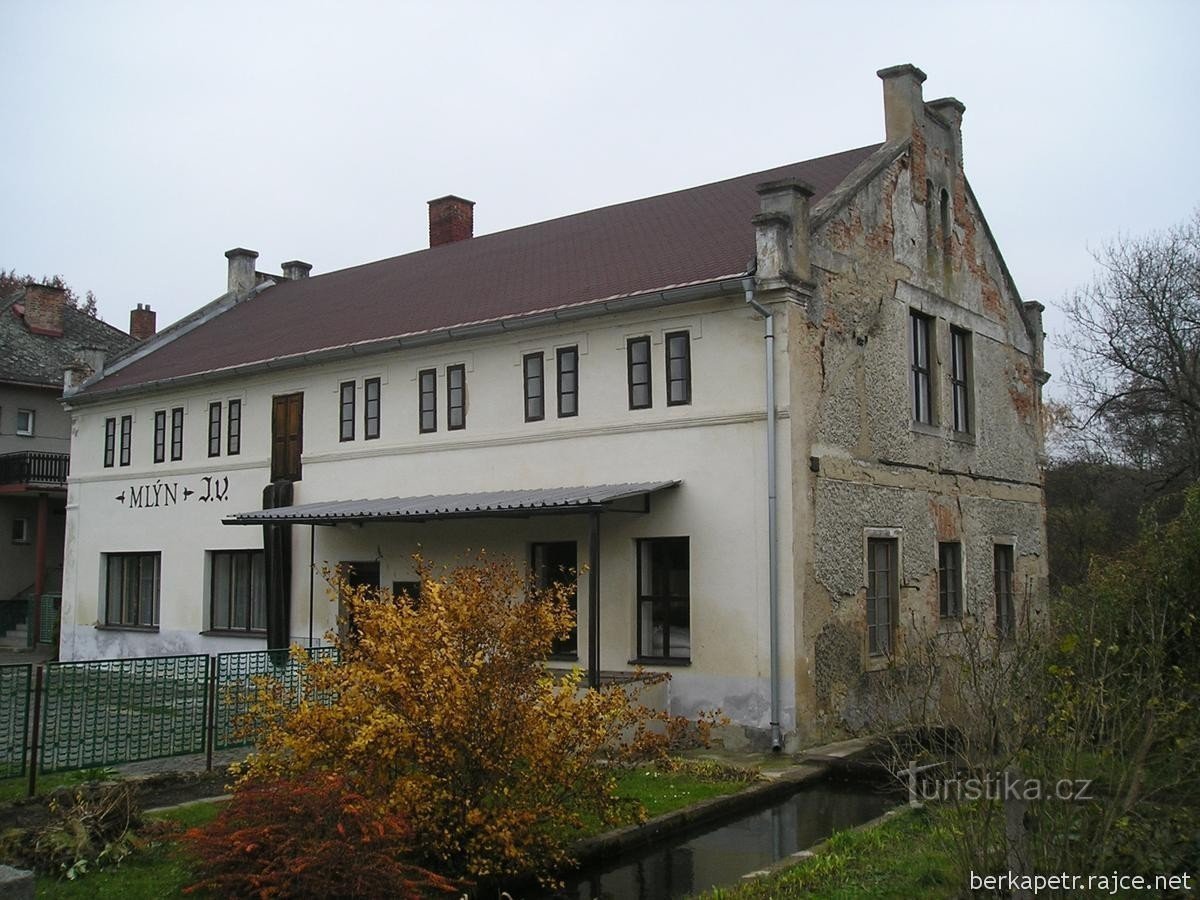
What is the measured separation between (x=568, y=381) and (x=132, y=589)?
12.5 m

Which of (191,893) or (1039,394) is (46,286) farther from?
(191,893)

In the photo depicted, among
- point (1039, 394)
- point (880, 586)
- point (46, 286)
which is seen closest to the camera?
point (880, 586)

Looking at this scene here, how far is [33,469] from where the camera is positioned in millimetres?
30516

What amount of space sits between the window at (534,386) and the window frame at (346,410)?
4.00 meters

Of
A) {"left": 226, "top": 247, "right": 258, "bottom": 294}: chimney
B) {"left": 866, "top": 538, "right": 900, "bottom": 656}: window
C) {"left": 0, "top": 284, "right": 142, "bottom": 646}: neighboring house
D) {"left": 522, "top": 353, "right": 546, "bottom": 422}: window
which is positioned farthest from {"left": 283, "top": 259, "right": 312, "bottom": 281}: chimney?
{"left": 866, "top": 538, "right": 900, "bottom": 656}: window

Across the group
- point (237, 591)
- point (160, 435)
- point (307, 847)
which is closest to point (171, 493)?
point (160, 435)

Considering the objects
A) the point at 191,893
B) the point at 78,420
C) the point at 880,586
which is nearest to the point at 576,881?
the point at 191,893

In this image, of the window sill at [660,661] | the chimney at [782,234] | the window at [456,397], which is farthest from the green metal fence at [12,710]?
the chimney at [782,234]

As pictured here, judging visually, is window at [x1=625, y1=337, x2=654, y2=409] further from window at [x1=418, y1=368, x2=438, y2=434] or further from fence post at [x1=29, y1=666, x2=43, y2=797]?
fence post at [x1=29, y1=666, x2=43, y2=797]

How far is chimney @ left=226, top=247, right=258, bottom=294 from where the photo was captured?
94.5ft

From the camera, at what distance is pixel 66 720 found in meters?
11.2

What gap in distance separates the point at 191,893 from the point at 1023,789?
527 centimetres

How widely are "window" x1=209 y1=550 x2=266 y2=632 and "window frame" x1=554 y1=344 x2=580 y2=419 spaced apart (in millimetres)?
7974

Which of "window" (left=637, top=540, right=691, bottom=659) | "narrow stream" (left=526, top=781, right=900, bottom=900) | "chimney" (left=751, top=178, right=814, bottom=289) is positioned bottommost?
"narrow stream" (left=526, top=781, right=900, bottom=900)
